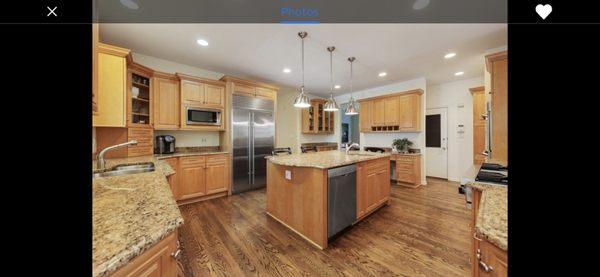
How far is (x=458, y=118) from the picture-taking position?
169 inches

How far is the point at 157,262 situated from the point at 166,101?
314 cm

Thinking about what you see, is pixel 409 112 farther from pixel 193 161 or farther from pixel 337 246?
pixel 193 161

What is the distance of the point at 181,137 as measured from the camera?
3441 millimetres

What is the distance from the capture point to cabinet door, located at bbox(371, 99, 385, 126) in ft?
15.0

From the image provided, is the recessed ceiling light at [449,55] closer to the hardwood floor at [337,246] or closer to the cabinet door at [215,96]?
the hardwood floor at [337,246]

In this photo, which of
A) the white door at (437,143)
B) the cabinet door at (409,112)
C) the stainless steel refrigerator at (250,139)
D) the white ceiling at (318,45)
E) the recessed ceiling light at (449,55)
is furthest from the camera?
the white door at (437,143)

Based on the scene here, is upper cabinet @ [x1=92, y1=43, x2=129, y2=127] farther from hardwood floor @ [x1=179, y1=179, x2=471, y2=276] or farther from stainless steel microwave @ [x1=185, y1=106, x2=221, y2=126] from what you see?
hardwood floor @ [x1=179, y1=179, x2=471, y2=276]

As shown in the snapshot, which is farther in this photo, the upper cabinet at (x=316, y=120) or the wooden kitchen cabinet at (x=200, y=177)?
the upper cabinet at (x=316, y=120)

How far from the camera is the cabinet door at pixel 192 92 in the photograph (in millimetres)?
3166

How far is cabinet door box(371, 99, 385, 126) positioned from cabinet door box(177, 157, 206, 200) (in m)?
4.00

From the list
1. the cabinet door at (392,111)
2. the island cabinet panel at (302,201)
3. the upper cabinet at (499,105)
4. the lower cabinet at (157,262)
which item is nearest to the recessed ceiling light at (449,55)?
the upper cabinet at (499,105)

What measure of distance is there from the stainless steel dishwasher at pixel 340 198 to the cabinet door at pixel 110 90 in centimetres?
242
